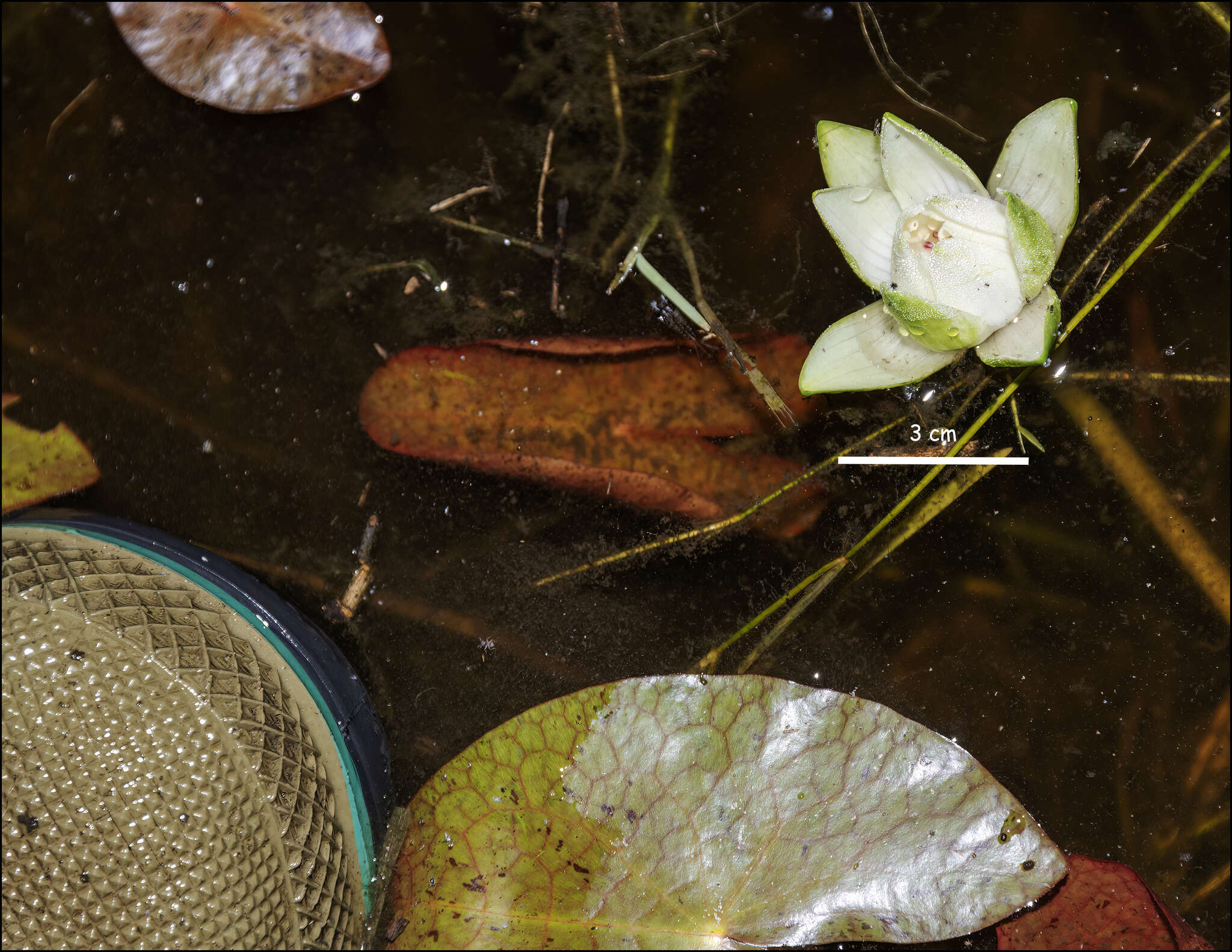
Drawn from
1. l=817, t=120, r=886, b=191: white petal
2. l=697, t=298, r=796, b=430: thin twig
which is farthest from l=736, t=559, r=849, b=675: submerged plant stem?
l=817, t=120, r=886, b=191: white petal

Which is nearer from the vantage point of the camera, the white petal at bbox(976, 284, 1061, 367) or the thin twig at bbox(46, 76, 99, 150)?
the white petal at bbox(976, 284, 1061, 367)

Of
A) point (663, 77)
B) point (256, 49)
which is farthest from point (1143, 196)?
point (256, 49)

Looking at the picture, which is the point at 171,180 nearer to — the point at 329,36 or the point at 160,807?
the point at 329,36

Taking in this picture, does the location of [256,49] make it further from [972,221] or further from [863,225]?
[972,221]

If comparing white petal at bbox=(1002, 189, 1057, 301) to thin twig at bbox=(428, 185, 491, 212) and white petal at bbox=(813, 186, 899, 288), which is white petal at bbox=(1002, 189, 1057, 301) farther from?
thin twig at bbox=(428, 185, 491, 212)

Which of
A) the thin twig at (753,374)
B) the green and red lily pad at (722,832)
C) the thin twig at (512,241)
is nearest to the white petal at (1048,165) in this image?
the thin twig at (753,374)
